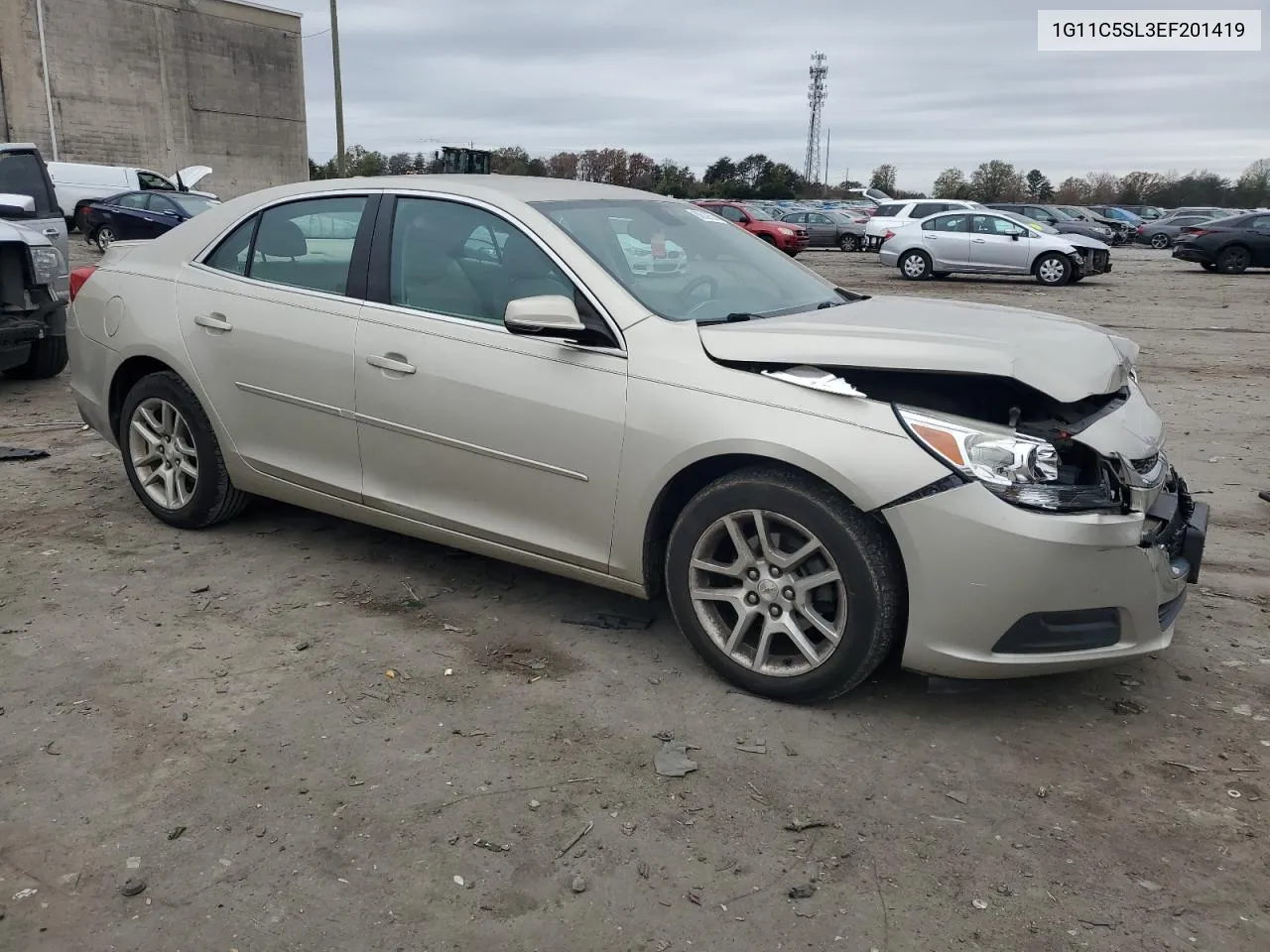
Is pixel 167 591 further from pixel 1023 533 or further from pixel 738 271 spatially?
pixel 1023 533

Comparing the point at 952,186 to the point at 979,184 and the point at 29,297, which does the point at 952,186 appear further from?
the point at 29,297

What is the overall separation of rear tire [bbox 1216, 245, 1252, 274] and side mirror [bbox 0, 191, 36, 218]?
82.9 feet

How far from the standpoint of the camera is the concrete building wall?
40188mm

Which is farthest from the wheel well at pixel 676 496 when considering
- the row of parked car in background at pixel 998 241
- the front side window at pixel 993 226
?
the front side window at pixel 993 226

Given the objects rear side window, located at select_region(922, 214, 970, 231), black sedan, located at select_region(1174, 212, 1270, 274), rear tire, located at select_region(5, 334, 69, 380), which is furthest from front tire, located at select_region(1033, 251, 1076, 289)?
rear tire, located at select_region(5, 334, 69, 380)

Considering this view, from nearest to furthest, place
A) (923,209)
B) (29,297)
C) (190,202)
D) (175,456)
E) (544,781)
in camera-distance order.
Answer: (544,781) → (175,456) → (29,297) → (190,202) → (923,209)

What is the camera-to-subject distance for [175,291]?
4.94 metres

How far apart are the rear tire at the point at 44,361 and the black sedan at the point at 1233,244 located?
24.6m

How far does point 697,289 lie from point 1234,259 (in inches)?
1006

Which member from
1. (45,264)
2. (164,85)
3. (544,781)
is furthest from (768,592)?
(164,85)

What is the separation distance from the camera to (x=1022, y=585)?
3146mm

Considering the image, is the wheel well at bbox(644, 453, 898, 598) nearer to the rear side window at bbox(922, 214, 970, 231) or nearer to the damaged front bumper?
the damaged front bumper

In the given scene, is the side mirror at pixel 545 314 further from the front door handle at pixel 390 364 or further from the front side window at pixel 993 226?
the front side window at pixel 993 226

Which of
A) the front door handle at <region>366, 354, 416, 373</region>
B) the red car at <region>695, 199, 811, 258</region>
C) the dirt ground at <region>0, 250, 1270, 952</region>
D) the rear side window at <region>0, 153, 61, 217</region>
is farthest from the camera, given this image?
the red car at <region>695, 199, 811, 258</region>
